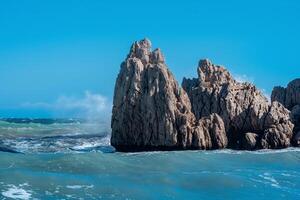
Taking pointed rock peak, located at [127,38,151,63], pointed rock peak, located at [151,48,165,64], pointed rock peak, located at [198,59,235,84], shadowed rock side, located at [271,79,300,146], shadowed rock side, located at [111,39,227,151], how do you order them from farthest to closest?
1. shadowed rock side, located at [271,79,300,146]
2. pointed rock peak, located at [198,59,235,84]
3. pointed rock peak, located at [127,38,151,63]
4. pointed rock peak, located at [151,48,165,64]
5. shadowed rock side, located at [111,39,227,151]

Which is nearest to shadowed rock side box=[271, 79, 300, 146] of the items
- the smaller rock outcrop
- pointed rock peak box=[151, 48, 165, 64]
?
the smaller rock outcrop

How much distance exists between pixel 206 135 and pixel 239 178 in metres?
18.2

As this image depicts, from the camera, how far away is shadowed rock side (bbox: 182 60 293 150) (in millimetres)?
67500

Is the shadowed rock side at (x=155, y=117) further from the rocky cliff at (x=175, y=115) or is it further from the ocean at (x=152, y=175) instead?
the ocean at (x=152, y=175)

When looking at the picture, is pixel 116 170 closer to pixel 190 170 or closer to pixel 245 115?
pixel 190 170

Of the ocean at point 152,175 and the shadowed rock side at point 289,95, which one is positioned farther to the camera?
the shadowed rock side at point 289,95

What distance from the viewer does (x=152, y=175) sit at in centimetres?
4794

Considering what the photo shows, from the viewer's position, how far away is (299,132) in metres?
70.0

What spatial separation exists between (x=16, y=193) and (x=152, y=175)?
12.3 meters

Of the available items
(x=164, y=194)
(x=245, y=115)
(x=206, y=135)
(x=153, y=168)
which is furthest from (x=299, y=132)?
(x=164, y=194)

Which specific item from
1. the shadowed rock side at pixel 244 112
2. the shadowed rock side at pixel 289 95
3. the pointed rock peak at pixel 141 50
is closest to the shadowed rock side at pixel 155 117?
the pointed rock peak at pixel 141 50

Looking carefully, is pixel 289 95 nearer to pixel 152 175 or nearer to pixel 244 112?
pixel 244 112

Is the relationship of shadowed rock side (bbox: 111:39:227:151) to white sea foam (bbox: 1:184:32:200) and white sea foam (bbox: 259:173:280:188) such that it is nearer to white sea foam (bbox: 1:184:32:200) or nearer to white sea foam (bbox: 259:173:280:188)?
white sea foam (bbox: 259:173:280:188)

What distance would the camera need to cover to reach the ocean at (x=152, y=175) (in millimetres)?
40562
